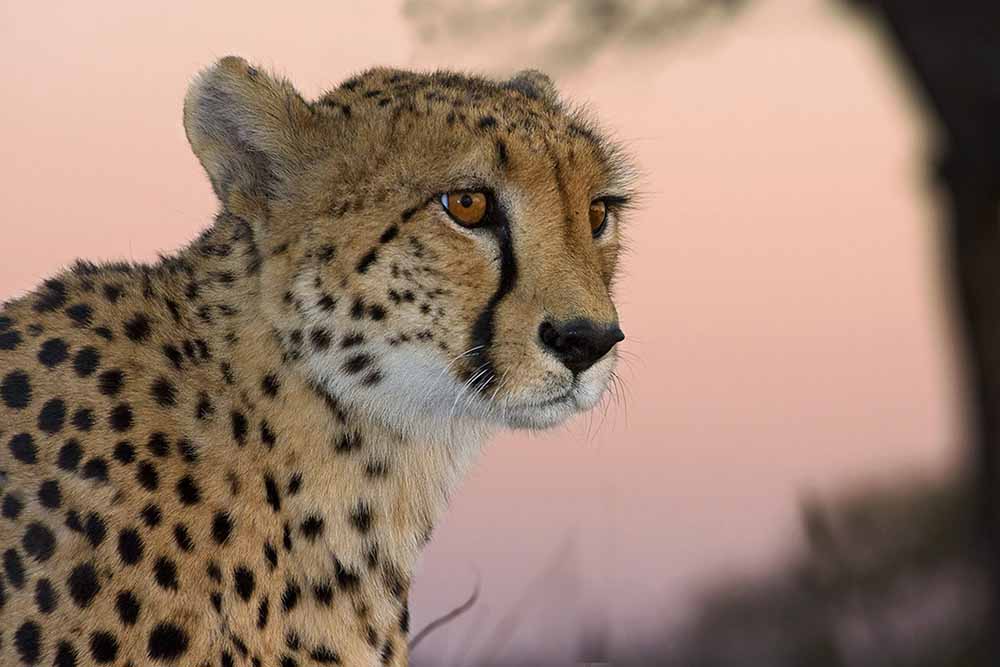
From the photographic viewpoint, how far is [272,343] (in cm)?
191

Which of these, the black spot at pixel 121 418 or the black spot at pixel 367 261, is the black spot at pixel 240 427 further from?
the black spot at pixel 367 261

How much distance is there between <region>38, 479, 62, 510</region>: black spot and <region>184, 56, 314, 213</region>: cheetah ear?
46cm

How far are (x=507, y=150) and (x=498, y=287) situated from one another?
208 millimetres

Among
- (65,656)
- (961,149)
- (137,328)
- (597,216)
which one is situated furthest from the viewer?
(961,149)

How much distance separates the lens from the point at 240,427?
75.7 inches

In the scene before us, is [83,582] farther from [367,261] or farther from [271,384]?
[367,261]

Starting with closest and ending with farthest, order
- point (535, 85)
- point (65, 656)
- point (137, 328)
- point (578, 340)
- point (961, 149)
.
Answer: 1. point (65, 656)
2. point (578, 340)
3. point (137, 328)
4. point (535, 85)
5. point (961, 149)

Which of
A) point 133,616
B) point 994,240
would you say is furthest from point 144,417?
point 994,240

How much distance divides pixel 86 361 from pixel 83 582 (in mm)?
313

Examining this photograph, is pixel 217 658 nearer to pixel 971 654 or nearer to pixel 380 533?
pixel 380 533

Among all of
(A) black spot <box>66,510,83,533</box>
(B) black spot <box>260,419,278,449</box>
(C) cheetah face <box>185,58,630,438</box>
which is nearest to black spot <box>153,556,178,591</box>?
(A) black spot <box>66,510,83,533</box>

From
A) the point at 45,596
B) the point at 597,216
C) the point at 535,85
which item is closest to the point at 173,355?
the point at 45,596

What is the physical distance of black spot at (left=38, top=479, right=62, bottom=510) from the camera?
1824 millimetres

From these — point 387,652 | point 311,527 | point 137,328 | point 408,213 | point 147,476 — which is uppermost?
point 408,213
